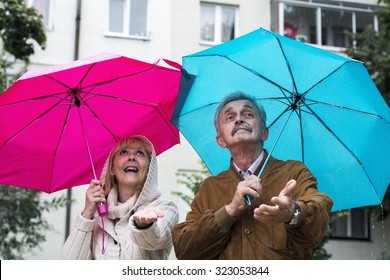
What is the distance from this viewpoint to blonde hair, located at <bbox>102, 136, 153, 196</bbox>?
4.66 meters

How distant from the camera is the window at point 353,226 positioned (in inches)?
690

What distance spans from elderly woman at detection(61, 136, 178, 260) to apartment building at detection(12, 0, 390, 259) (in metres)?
7.27

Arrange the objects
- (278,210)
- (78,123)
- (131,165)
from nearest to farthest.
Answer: (278,210), (131,165), (78,123)

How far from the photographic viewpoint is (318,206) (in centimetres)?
378

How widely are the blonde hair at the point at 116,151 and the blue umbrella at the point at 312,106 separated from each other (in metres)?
0.37

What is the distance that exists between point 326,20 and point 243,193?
13.6 meters

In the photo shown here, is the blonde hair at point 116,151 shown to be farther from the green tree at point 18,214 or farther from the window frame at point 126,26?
the window frame at point 126,26

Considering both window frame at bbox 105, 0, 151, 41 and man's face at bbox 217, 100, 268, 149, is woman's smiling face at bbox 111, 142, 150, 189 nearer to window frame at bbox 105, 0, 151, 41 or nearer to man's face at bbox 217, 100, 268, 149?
man's face at bbox 217, 100, 268, 149

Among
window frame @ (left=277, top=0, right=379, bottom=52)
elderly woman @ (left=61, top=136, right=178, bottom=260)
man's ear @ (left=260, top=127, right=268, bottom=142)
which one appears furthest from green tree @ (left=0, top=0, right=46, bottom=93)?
man's ear @ (left=260, top=127, right=268, bottom=142)

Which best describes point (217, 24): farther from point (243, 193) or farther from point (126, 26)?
point (243, 193)

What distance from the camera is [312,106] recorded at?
445 cm

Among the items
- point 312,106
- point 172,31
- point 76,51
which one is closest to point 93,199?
point 312,106
